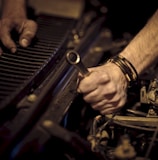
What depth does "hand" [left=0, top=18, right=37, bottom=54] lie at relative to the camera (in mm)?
1291

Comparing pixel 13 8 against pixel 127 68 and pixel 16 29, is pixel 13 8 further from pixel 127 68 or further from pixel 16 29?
pixel 127 68

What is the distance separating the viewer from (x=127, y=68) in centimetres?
108

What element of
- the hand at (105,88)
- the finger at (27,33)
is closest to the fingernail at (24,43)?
the finger at (27,33)

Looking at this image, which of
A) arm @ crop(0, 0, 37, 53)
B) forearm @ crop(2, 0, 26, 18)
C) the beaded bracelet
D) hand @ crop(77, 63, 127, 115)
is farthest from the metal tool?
forearm @ crop(2, 0, 26, 18)

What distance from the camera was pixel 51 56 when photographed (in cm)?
127

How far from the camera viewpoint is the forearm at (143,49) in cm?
111

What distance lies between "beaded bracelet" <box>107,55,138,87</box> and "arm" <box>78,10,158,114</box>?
12 millimetres

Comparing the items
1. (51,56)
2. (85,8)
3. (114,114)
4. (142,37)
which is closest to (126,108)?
(114,114)

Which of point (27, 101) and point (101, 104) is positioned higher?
point (27, 101)

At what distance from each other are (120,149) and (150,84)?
1.38ft

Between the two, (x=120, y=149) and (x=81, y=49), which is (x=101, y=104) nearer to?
(x=120, y=149)

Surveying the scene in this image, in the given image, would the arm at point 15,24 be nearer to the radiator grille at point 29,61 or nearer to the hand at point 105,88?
the radiator grille at point 29,61

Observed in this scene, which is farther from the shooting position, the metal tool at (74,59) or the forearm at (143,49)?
the forearm at (143,49)

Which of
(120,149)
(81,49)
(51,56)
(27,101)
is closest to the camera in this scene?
(120,149)
